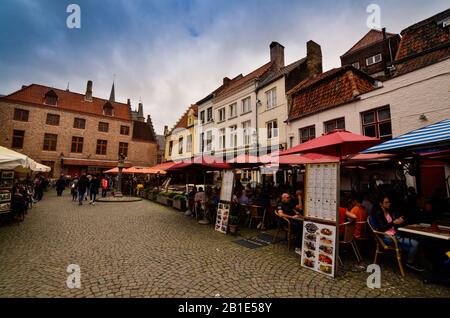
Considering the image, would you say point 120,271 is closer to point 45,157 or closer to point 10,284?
point 10,284

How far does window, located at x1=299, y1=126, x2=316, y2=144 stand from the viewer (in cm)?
1340

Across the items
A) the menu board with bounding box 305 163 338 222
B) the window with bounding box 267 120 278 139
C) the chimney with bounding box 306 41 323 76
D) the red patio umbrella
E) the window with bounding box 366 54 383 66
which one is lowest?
the menu board with bounding box 305 163 338 222

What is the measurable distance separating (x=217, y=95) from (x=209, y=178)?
9.70m

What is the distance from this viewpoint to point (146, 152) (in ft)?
122

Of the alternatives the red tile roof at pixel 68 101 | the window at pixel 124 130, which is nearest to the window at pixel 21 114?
the red tile roof at pixel 68 101

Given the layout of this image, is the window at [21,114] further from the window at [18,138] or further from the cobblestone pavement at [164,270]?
the cobblestone pavement at [164,270]

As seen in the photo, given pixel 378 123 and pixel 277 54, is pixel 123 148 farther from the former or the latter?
pixel 378 123

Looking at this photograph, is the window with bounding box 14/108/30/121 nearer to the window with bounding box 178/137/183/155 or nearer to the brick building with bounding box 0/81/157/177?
the brick building with bounding box 0/81/157/177

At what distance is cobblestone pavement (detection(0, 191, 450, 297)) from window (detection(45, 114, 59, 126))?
28.2 m

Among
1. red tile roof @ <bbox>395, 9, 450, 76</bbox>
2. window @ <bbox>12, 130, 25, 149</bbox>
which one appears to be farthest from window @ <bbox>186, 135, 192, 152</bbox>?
red tile roof @ <bbox>395, 9, 450, 76</bbox>

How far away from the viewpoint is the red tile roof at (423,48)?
8956mm

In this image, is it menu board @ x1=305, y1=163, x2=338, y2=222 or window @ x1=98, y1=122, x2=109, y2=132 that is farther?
window @ x1=98, y1=122, x2=109, y2=132

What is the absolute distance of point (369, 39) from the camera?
75.7 ft

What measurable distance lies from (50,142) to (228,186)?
3169cm
